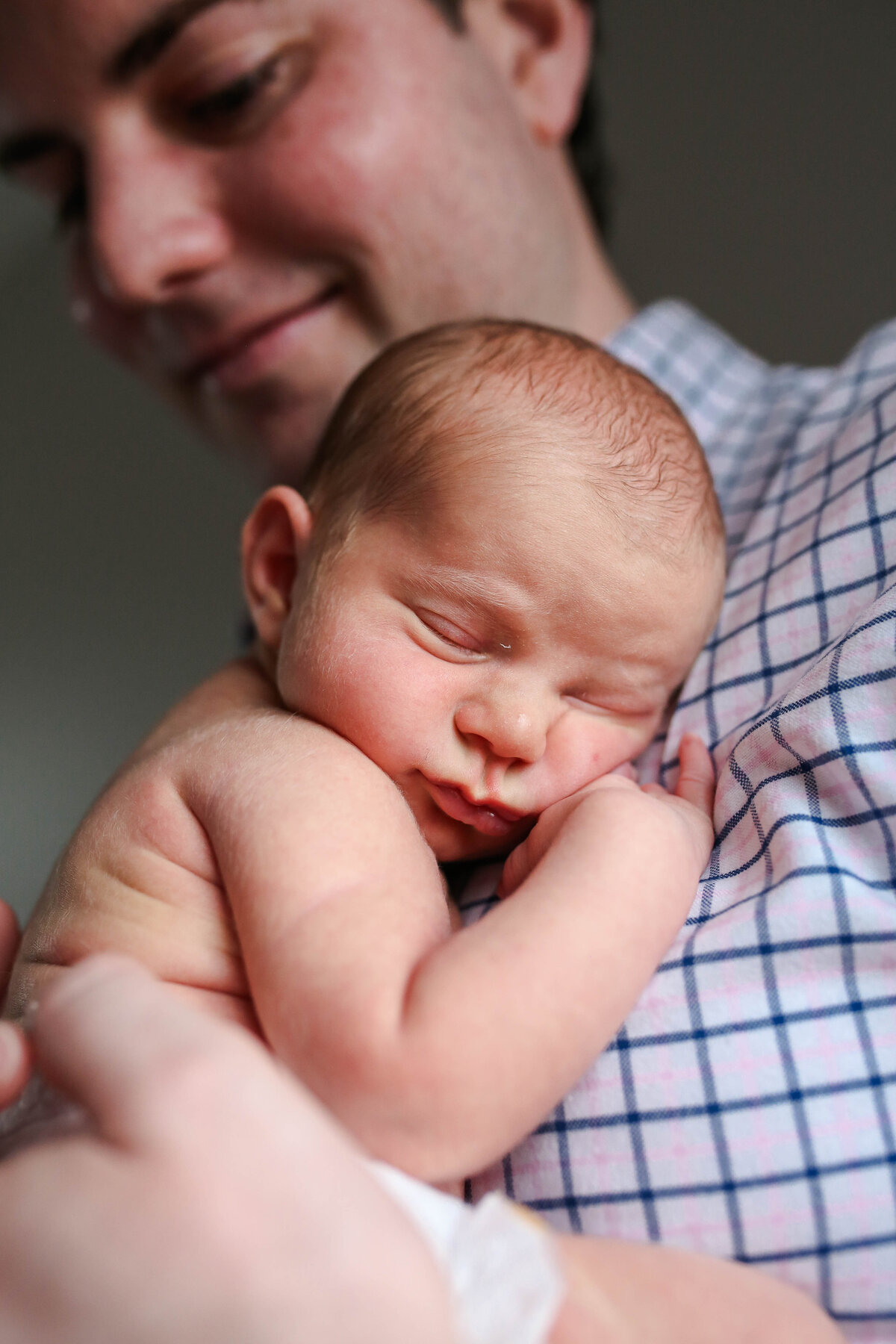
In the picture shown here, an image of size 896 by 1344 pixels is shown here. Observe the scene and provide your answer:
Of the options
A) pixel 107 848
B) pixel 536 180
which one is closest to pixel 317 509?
pixel 107 848

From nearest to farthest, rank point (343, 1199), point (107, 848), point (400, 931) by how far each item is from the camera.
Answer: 1. point (343, 1199)
2. point (400, 931)
3. point (107, 848)

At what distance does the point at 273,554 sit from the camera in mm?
954

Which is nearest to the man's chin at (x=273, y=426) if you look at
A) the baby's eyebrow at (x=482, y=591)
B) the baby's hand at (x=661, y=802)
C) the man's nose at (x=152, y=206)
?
the man's nose at (x=152, y=206)

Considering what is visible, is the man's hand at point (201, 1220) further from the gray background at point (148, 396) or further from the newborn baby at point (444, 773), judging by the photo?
the gray background at point (148, 396)

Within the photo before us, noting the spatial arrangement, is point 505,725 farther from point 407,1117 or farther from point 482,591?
point 407,1117

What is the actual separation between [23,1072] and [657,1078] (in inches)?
15.5

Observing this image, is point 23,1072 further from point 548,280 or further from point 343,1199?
point 548,280

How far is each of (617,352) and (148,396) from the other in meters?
1.84

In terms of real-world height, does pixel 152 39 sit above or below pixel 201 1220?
above

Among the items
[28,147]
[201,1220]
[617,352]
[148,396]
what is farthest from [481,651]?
[148,396]

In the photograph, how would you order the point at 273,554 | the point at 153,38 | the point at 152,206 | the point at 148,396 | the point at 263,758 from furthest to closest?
the point at 148,396 → the point at 152,206 → the point at 153,38 → the point at 273,554 → the point at 263,758

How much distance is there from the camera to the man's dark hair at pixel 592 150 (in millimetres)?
1750

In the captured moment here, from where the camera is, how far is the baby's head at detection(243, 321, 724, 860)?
0.77m

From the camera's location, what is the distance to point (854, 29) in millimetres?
1954
